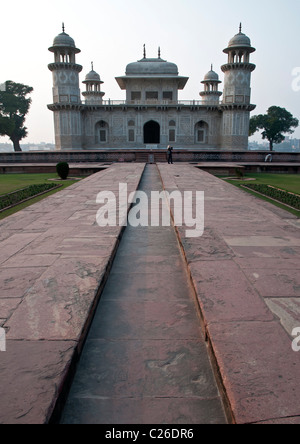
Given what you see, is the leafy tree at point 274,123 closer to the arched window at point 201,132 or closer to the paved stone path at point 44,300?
the arched window at point 201,132

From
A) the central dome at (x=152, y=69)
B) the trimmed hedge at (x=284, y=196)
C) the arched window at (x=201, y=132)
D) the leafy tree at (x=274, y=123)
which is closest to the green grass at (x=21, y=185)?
the trimmed hedge at (x=284, y=196)

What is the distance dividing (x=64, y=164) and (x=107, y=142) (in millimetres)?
19242

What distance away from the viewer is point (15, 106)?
117 ft

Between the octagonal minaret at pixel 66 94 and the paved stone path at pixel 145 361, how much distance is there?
26718 millimetres

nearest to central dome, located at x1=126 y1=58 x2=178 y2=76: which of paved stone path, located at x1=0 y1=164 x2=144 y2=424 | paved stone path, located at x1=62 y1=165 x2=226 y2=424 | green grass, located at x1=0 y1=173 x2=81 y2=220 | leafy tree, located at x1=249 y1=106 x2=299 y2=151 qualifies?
leafy tree, located at x1=249 y1=106 x2=299 y2=151

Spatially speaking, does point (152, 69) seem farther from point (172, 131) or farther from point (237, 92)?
point (237, 92)

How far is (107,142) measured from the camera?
96.8 ft

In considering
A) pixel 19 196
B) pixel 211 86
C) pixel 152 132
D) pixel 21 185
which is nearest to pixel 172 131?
pixel 152 132

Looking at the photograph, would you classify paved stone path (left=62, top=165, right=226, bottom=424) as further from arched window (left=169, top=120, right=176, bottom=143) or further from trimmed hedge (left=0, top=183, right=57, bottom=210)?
arched window (left=169, top=120, right=176, bottom=143)

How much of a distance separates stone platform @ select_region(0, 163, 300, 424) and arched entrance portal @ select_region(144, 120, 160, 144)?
27.0 metres

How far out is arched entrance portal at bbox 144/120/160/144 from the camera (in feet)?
97.3

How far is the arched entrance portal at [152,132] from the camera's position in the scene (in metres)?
29.6

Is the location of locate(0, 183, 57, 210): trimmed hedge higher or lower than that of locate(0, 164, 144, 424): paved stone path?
higher

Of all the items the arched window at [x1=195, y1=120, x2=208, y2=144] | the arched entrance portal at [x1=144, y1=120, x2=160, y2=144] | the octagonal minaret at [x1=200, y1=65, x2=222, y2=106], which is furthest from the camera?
the octagonal minaret at [x1=200, y1=65, x2=222, y2=106]
